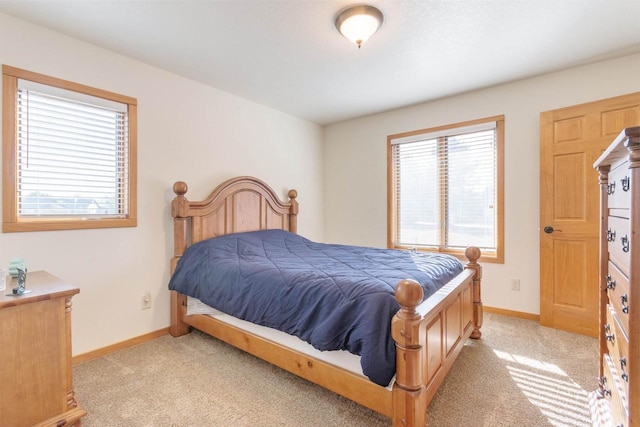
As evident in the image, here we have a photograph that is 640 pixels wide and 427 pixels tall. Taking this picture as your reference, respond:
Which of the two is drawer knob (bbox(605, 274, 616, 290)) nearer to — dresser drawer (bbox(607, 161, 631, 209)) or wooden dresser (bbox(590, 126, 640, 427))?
wooden dresser (bbox(590, 126, 640, 427))

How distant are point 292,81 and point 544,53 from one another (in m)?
2.16

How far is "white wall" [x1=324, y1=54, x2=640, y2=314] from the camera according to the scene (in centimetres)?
264

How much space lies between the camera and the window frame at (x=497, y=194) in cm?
307

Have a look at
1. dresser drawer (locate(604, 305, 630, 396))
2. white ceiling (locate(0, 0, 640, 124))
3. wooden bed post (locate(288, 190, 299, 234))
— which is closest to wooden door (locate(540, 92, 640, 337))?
white ceiling (locate(0, 0, 640, 124))

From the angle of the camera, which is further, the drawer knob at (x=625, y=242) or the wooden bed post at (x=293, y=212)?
the wooden bed post at (x=293, y=212)

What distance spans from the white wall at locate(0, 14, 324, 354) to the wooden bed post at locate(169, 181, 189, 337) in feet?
0.36

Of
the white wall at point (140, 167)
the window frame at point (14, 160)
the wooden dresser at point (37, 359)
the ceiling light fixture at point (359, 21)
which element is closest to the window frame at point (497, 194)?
the white wall at point (140, 167)

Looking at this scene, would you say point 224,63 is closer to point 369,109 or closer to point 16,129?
point 16,129

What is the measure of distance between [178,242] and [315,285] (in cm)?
157

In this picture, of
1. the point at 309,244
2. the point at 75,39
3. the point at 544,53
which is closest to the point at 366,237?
the point at 309,244

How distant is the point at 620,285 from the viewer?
106 centimetres

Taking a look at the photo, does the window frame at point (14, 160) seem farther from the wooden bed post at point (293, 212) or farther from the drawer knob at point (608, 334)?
the drawer knob at point (608, 334)

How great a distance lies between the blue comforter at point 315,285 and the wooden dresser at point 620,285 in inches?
29.6

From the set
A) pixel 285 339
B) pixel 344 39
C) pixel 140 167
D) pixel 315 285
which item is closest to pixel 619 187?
pixel 315 285
